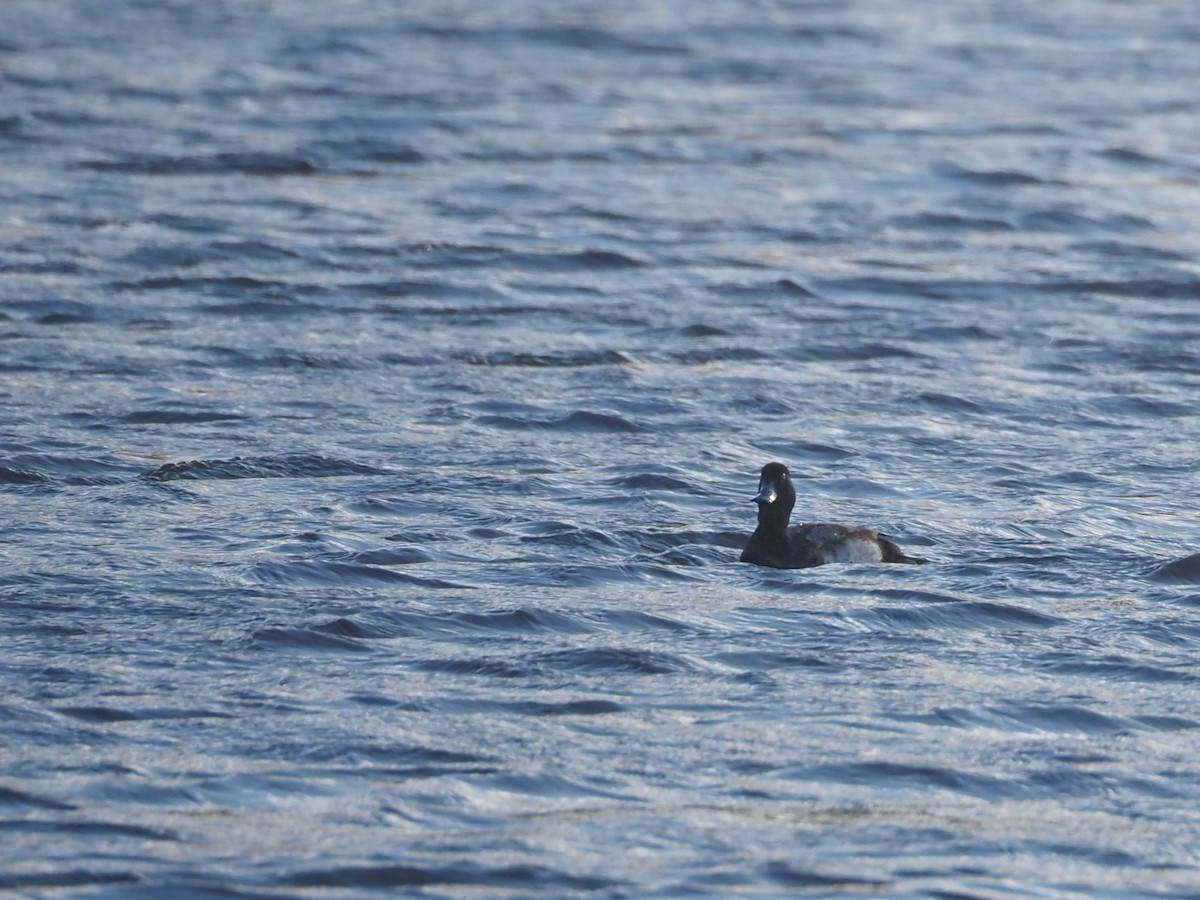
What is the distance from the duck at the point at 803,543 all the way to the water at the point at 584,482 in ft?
0.66

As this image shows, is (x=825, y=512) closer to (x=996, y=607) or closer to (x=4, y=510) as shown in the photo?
(x=996, y=607)

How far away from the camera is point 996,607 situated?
10.5m

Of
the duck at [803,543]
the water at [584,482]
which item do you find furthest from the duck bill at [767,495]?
the water at [584,482]

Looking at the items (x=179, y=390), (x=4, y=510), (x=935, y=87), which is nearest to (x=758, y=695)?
(x=4, y=510)

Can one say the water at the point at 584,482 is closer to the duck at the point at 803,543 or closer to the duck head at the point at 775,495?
the duck at the point at 803,543

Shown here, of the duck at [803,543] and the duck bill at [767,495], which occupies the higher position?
the duck bill at [767,495]

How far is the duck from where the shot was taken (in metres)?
11.1

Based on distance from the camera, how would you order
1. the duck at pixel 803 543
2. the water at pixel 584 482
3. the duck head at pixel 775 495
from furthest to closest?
the duck head at pixel 775 495 → the duck at pixel 803 543 → the water at pixel 584 482

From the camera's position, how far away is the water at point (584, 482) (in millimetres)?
7953

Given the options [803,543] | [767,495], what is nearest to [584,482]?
[767,495]

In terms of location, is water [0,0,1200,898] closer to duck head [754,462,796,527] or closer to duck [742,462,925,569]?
duck [742,462,925,569]

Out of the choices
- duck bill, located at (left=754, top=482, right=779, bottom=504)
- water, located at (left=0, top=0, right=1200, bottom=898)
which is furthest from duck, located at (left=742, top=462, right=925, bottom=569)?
water, located at (left=0, top=0, right=1200, bottom=898)

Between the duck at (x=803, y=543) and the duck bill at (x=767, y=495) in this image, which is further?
the duck bill at (x=767, y=495)

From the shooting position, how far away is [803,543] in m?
11.1
